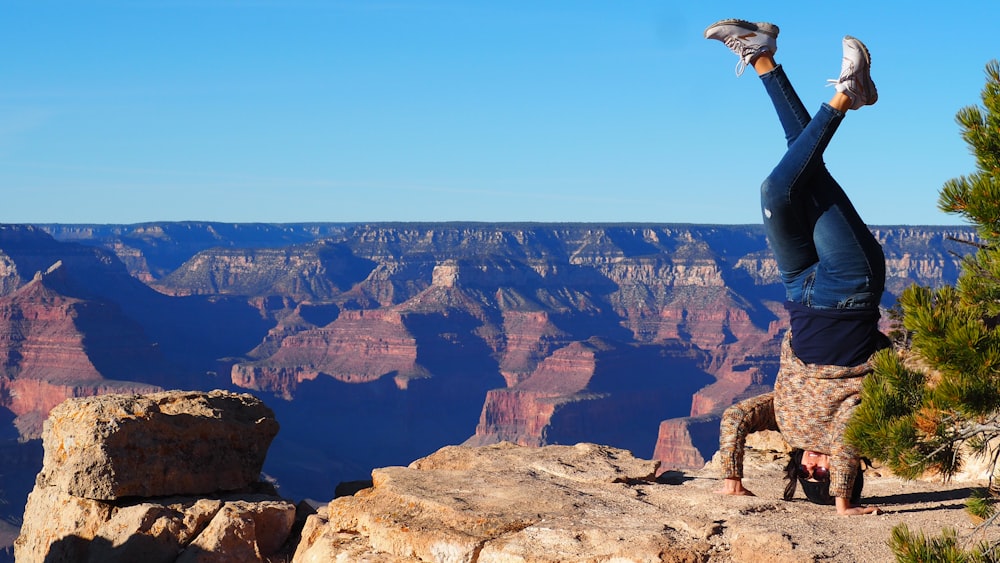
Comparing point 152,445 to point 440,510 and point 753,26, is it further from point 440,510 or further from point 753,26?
point 753,26

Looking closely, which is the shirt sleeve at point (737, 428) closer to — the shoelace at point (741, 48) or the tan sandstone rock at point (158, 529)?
the shoelace at point (741, 48)

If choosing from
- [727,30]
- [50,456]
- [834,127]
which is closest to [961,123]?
[834,127]

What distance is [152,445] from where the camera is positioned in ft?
19.2

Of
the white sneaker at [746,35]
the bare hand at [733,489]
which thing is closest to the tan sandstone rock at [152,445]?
the bare hand at [733,489]

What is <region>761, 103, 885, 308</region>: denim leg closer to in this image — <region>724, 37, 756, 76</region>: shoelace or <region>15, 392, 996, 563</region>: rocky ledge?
<region>724, 37, 756, 76</region>: shoelace

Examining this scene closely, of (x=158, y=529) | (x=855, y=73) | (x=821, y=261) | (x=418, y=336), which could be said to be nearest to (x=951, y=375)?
(x=821, y=261)

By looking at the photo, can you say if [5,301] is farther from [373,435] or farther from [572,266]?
[572,266]

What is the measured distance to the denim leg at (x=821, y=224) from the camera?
462 cm

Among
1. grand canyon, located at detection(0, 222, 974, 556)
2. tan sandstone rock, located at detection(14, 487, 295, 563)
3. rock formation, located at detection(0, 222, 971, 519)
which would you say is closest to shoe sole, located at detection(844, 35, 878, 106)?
tan sandstone rock, located at detection(14, 487, 295, 563)

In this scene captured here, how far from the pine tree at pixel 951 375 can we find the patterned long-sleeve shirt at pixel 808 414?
0.62 m

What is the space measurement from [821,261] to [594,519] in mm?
1474

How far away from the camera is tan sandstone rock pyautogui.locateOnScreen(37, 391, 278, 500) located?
5695 mm

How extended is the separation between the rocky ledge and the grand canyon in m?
52.2

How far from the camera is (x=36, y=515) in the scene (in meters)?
5.97
